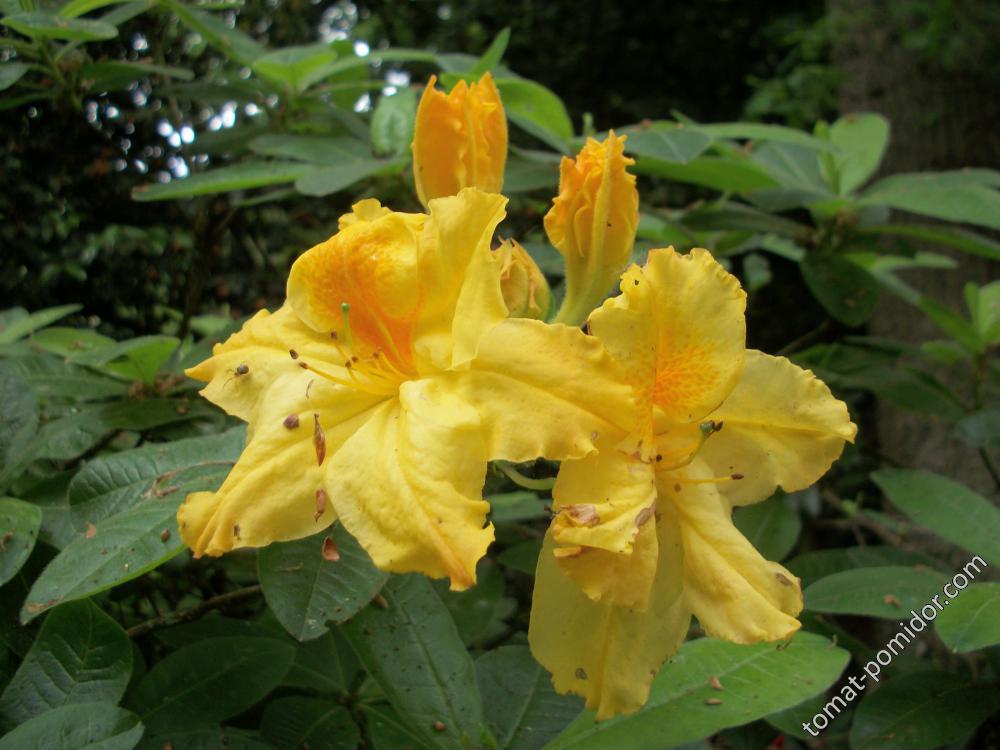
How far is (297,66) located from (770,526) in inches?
44.1

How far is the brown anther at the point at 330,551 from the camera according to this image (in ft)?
3.09

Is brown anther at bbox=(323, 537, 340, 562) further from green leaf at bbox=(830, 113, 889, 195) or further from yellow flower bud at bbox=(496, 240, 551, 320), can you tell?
green leaf at bbox=(830, 113, 889, 195)

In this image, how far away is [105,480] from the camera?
1.03 m

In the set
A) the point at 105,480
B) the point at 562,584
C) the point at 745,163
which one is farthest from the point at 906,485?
the point at 105,480

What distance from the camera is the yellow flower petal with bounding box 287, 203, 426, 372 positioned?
947mm

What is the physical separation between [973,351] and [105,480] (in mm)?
1652

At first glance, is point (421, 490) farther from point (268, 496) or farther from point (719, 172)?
point (719, 172)

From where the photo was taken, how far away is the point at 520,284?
97 centimetres

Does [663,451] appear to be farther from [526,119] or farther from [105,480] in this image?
[526,119]

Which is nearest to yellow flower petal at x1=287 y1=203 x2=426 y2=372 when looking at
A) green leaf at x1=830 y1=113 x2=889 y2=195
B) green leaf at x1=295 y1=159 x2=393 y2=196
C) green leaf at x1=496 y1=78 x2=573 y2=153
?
green leaf at x1=295 y1=159 x2=393 y2=196

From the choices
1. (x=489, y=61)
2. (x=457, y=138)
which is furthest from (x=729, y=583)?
(x=489, y=61)

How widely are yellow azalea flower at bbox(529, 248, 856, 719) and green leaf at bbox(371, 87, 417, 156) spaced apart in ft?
2.51

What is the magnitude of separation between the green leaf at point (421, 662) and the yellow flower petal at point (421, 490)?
0.28 m

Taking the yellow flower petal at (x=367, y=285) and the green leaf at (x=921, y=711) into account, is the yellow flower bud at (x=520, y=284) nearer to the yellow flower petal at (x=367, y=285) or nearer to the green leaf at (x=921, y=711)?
the yellow flower petal at (x=367, y=285)
